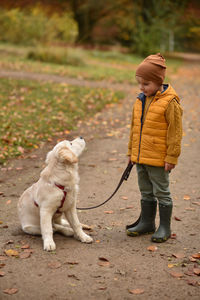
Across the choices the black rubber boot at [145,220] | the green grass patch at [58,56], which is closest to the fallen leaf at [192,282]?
the black rubber boot at [145,220]

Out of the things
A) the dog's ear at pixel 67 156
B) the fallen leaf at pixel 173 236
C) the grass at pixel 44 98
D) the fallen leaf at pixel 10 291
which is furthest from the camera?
the grass at pixel 44 98

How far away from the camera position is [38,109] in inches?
460

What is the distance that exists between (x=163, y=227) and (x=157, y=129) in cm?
115

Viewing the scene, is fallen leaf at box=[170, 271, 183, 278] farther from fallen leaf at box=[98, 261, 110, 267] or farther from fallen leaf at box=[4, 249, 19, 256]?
fallen leaf at box=[4, 249, 19, 256]

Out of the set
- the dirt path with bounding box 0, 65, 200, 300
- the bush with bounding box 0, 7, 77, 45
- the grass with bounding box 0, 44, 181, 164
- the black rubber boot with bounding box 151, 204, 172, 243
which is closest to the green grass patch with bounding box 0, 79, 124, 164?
the grass with bounding box 0, 44, 181, 164

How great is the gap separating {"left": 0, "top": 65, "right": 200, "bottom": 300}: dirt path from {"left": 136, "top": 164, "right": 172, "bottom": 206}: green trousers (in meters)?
0.52

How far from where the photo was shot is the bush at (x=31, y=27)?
83.5 ft

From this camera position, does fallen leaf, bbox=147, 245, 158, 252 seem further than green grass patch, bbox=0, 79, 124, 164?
No

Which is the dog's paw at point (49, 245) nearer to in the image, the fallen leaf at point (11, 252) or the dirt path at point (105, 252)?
the dirt path at point (105, 252)

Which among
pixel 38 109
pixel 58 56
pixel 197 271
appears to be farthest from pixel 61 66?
pixel 197 271

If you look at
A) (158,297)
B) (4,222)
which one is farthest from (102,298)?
(4,222)

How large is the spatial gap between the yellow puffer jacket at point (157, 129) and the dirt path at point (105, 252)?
1.01 meters

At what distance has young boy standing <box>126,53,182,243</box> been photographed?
432 cm

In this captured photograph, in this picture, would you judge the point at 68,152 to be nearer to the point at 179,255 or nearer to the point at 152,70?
the point at 152,70
